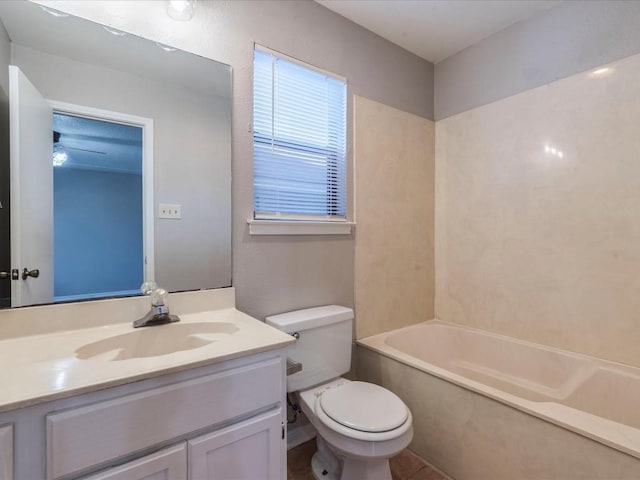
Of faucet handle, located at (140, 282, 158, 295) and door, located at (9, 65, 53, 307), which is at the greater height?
door, located at (9, 65, 53, 307)

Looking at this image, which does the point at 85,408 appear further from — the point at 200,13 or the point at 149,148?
the point at 200,13

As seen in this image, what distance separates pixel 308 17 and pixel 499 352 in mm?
2306

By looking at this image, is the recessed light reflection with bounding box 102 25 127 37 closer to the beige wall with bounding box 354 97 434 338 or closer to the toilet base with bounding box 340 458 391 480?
the beige wall with bounding box 354 97 434 338

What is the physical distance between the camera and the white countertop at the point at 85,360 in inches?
28.5

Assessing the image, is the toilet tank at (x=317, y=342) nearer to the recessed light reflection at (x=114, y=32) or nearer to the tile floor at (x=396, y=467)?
the tile floor at (x=396, y=467)

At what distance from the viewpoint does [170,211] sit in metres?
1.37

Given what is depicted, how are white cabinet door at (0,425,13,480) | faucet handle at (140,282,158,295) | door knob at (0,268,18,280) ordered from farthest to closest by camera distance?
faucet handle at (140,282,158,295), door knob at (0,268,18,280), white cabinet door at (0,425,13,480)

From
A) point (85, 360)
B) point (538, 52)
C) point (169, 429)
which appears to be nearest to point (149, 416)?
point (169, 429)

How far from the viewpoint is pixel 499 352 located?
2008 mm

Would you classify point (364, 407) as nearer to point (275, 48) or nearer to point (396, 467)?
point (396, 467)

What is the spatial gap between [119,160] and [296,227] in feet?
2.77

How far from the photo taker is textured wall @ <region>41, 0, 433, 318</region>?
53.5 inches

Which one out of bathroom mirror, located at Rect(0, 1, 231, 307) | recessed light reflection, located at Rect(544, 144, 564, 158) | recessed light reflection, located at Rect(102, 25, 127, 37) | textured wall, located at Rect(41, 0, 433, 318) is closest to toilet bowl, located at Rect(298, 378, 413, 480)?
textured wall, located at Rect(41, 0, 433, 318)

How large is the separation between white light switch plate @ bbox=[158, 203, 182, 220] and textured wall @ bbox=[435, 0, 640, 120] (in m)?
2.01
